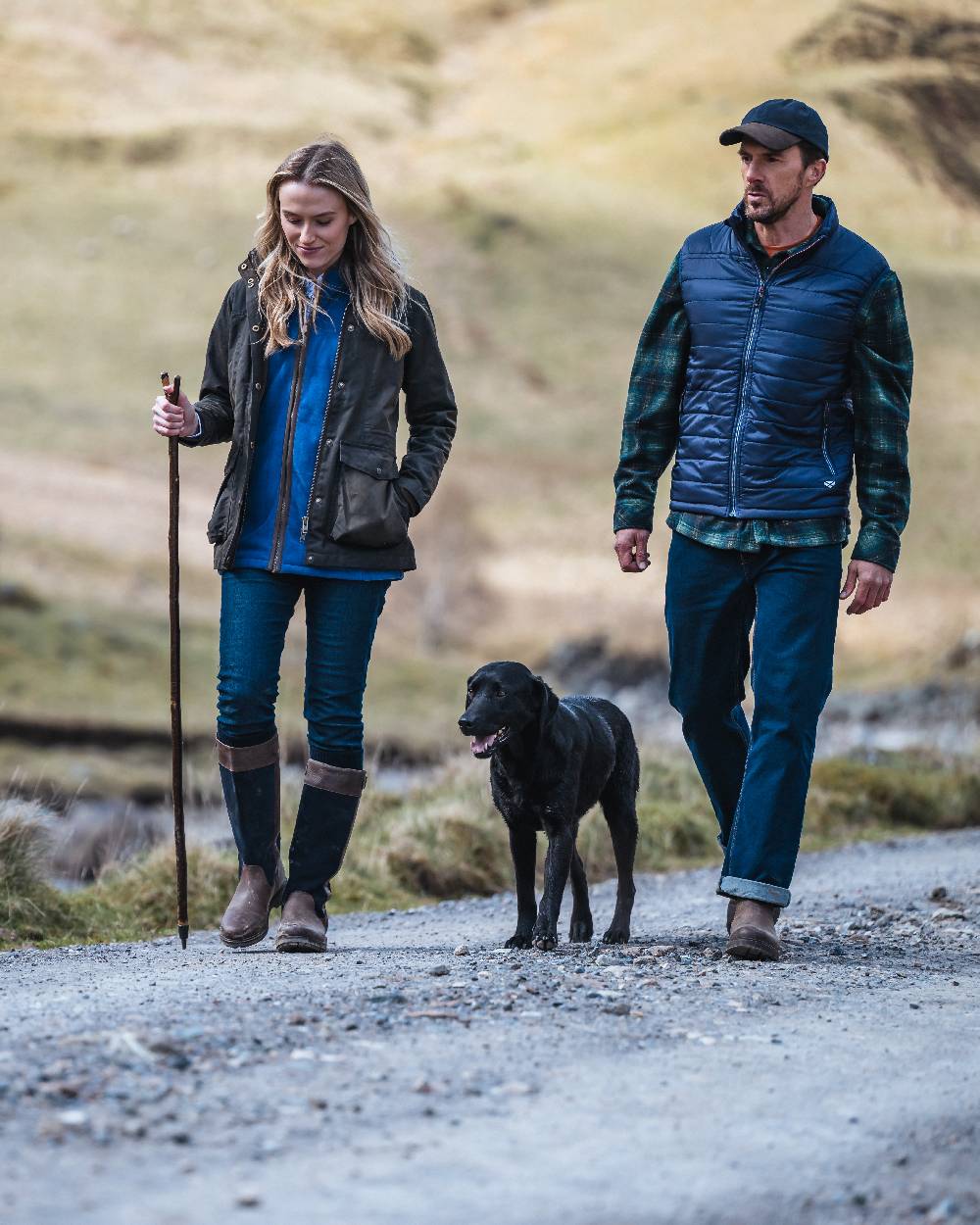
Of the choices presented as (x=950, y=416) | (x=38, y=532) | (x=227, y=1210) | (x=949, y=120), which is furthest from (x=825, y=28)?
(x=227, y=1210)

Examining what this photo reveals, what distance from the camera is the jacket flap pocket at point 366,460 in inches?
255

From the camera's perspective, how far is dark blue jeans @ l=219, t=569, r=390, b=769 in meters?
6.54

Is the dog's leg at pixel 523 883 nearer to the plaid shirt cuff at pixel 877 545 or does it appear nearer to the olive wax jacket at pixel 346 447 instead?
the olive wax jacket at pixel 346 447

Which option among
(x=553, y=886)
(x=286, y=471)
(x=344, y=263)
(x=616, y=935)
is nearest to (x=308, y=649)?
(x=286, y=471)

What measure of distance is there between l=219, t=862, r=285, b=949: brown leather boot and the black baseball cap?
9.85ft

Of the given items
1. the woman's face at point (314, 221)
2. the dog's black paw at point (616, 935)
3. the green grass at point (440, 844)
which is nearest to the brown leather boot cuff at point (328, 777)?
the dog's black paw at point (616, 935)

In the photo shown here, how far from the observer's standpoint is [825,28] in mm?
96812

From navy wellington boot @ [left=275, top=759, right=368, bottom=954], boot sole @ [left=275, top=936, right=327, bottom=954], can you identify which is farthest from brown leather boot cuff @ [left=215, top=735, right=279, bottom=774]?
boot sole @ [left=275, top=936, right=327, bottom=954]

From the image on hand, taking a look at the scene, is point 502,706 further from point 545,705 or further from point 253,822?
point 253,822

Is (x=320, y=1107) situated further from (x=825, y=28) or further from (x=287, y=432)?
(x=825, y=28)

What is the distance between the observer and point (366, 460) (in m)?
6.49

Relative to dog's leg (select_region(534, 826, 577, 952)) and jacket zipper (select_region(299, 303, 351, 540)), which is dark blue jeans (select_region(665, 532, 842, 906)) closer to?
dog's leg (select_region(534, 826, 577, 952))

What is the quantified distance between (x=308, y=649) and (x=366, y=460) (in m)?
0.67

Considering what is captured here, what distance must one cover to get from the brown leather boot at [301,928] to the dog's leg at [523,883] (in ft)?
2.28
